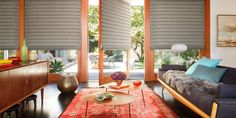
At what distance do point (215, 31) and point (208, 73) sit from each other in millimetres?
3084

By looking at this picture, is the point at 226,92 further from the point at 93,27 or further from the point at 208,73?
the point at 93,27

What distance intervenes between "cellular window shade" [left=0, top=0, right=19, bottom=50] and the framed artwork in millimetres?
5713

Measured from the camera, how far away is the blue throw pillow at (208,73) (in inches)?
133

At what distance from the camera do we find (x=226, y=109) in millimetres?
2000

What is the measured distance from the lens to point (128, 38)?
6348 mm

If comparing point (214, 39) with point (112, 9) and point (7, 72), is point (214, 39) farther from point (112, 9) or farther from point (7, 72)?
point (7, 72)

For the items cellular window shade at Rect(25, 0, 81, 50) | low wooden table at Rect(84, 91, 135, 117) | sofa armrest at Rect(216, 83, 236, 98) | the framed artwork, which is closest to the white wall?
the framed artwork

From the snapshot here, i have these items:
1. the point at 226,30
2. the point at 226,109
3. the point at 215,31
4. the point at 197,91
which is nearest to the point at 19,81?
the point at 197,91

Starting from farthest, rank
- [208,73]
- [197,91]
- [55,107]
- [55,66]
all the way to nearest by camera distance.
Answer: [55,66], [55,107], [208,73], [197,91]

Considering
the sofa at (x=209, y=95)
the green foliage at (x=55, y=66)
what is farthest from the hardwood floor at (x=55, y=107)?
the green foliage at (x=55, y=66)

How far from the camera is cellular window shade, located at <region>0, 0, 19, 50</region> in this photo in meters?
6.02

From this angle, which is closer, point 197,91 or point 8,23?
point 197,91

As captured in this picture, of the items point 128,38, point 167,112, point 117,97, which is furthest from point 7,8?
point 167,112

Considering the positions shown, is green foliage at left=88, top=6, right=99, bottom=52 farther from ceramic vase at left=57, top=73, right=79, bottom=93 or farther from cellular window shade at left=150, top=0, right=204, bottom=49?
ceramic vase at left=57, top=73, right=79, bottom=93
